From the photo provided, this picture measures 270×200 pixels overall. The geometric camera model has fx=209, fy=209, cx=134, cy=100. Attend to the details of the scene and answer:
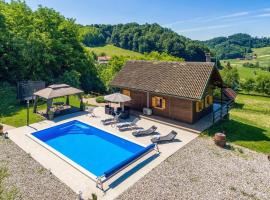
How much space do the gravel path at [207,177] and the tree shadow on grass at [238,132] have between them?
2101mm

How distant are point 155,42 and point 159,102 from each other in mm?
80992

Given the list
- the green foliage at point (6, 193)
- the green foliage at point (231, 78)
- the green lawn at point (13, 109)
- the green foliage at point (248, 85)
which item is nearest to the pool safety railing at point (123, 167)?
the green foliage at point (6, 193)

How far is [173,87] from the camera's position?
734 inches

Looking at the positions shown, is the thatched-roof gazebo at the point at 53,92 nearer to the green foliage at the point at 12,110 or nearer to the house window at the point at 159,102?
the green foliage at the point at 12,110

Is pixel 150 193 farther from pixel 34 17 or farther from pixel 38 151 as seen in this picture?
pixel 34 17

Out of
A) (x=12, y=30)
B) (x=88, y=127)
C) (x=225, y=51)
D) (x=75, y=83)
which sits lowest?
(x=88, y=127)

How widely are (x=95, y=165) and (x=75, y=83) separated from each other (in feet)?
71.7

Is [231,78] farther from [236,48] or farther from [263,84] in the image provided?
[236,48]

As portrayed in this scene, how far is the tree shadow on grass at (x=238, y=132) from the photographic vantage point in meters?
15.8

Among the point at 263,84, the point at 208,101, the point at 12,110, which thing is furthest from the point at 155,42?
the point at 12,110

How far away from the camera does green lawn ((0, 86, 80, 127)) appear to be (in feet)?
63.0

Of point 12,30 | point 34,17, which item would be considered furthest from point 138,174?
point 34,17

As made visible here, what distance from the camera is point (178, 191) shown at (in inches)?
388

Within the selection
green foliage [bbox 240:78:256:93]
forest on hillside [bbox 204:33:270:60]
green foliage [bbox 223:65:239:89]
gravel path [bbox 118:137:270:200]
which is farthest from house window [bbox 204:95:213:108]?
forest on hillside [bbox 204:33:270:60]
